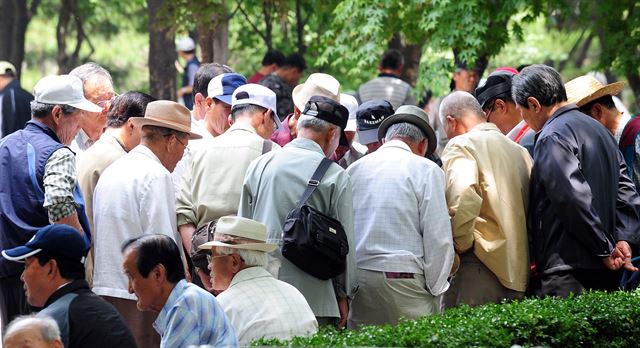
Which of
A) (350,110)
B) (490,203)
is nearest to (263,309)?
(490,203)

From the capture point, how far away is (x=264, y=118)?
857cm

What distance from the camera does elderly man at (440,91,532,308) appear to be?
8562mm

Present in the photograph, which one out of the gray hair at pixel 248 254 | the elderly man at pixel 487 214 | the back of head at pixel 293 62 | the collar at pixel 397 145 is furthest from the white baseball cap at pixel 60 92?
the back of head at pixel 293 62

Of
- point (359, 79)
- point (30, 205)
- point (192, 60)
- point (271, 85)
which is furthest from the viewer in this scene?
point (359, 79)

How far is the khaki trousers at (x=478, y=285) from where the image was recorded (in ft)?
28.6

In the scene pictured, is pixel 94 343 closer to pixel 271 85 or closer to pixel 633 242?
pixel 633 242

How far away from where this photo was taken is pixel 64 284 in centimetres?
650

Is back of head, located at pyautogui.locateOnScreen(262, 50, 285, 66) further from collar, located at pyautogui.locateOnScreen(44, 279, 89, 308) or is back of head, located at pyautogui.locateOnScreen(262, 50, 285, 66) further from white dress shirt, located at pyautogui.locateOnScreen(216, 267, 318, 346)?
collar, located at pyautogui.locateOnScreen(44, 279, 89, 308)

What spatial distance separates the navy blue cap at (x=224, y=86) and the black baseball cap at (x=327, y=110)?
4.09 feet

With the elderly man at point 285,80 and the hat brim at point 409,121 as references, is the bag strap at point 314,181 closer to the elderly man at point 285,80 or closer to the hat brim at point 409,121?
the hat brim at point 409,121

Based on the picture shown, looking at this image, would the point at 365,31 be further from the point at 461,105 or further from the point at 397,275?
the point at 397,275

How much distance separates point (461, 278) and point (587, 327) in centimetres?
138

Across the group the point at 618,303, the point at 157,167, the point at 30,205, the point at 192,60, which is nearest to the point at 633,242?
the point at 618,303

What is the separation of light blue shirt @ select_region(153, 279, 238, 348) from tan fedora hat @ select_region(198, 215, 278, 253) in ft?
1.83
